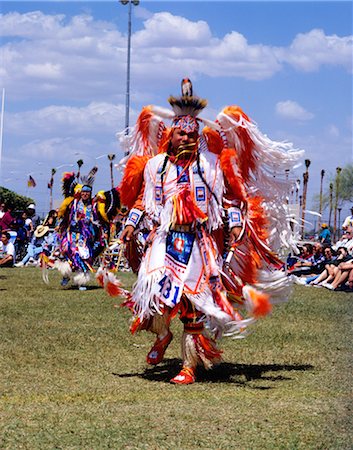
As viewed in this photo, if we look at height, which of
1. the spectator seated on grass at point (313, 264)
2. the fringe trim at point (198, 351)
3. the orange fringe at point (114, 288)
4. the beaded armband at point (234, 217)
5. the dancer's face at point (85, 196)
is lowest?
the spectator seated on grass at point (313, 264)

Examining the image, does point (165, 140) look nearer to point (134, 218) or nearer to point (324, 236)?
point (134, 218)

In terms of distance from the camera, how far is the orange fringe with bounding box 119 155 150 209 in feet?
21.3

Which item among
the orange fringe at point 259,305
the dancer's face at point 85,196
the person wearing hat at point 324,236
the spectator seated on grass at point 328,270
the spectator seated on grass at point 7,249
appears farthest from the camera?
the spectator seated on grass at point 7,249

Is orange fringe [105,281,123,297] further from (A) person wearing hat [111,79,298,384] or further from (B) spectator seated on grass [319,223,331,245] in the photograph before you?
(B) spectator seated on grass [319,223,331,245]

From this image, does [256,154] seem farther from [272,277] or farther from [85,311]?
[85,311]

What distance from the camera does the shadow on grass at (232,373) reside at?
6.21 m

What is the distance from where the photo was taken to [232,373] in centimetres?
649

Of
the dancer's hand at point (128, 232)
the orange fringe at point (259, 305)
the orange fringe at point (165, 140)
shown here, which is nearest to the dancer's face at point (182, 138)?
the orange fringe at point (165, 140)

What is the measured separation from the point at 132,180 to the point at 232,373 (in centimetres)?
158

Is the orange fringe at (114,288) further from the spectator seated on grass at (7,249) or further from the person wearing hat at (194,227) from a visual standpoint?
the spectator seated on grass at (7,249)

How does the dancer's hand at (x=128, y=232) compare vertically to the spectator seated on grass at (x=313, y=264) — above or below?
above

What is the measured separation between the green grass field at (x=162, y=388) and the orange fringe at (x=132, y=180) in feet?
4.16

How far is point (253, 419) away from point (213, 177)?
6.65ft

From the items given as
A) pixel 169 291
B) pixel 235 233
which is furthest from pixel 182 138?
pixel 169 291
